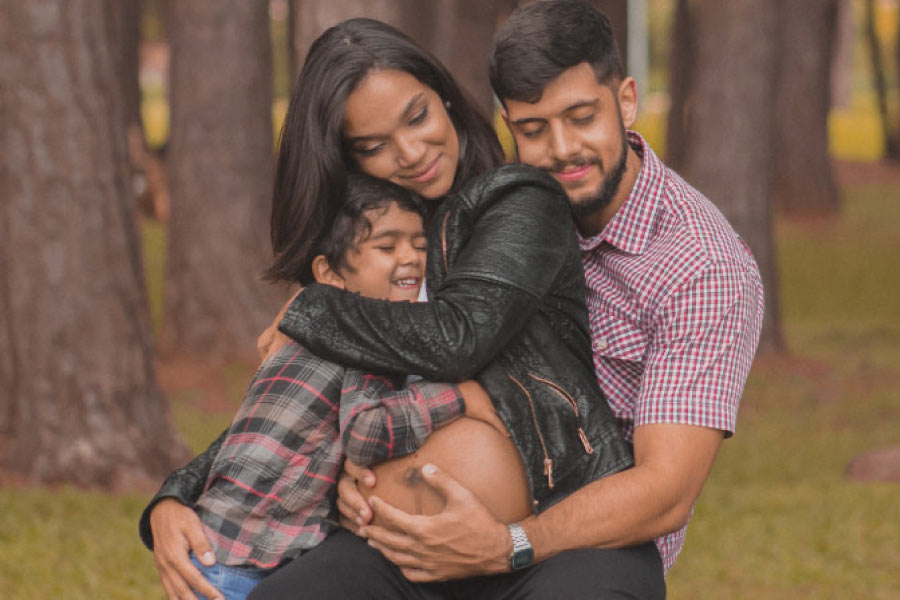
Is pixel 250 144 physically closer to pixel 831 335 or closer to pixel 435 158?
pixel 831 335

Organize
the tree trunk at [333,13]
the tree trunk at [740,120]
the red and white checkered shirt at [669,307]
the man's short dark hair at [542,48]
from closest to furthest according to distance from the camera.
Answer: the red and white checkered shirt at [669,307] → the man's short dark hair at [542,48] → the tree trunk at [333,13] → the tree trunk at [740,120]

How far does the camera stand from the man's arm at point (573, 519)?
3.12 meters

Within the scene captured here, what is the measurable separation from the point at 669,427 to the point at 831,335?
11.4 metres

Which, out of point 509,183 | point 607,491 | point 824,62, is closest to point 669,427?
point 607,491

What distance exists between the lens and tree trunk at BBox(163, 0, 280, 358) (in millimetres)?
11773

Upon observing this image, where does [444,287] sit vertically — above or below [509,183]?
below

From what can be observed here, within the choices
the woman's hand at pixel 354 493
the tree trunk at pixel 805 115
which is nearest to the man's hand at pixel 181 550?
the woman's hand at pixel 354 493

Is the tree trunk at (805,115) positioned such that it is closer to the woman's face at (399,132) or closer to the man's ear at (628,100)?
the man's ear at (628,100)

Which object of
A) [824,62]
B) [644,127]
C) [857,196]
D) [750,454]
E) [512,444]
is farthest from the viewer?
[644,127]

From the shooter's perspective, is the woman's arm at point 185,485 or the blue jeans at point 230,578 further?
the woman's arm at point 185,485

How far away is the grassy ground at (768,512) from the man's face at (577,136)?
3.01 m

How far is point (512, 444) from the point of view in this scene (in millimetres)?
3191

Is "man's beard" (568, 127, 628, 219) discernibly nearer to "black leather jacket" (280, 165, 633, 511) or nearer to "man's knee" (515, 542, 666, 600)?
"black leather jacket" (280, 165, 633, 511)

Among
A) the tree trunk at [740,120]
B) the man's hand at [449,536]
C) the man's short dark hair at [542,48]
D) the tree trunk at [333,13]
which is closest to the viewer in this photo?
the man's hand at [449,536]
